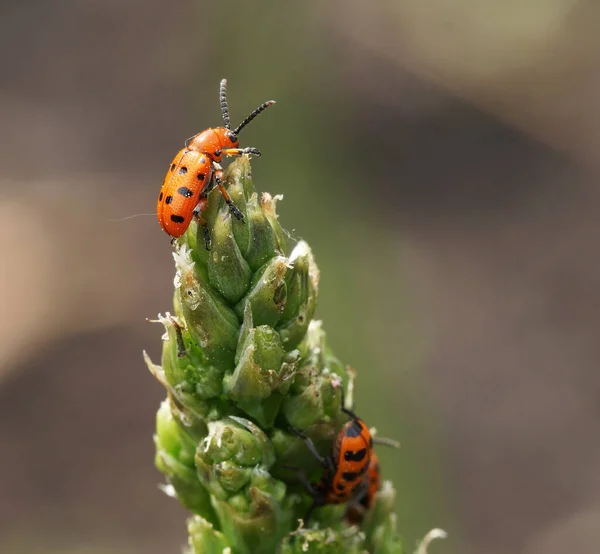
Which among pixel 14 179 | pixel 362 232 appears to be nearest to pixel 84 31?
pixel 14 179

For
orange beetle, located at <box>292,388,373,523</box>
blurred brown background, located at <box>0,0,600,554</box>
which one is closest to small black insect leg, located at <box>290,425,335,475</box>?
orange beetle, located at <box>292,388,373,523</box>

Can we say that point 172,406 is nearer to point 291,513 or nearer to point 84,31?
point 291,513

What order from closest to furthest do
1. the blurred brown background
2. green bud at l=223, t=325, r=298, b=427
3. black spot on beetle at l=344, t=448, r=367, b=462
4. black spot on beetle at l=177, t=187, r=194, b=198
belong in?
green bud at l=223, t=325, r=298, b=427
black spot on beetle at l=344, t=448, r=367, b=462
black spot on beetle at l=177, t=187, r=194, b=198
the blurred brown background

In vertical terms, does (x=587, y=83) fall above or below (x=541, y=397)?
above

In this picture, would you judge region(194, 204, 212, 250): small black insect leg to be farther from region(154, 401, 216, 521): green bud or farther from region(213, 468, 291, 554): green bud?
region(213, 468, 291, 554): green bud

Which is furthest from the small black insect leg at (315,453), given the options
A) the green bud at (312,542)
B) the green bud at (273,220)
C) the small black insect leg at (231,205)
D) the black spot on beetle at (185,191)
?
the black spot on beetle at (185,191)

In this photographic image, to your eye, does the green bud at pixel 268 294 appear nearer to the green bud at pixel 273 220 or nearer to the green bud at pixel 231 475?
the green bud at pixel 273 220
